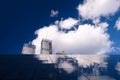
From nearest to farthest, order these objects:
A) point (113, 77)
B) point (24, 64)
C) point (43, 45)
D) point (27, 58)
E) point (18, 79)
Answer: point (18, 79) < point (113, 77) < point (24, 64) < point (27, 58) < point (43, 45)

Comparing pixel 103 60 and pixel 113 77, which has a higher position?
pixel 103 60

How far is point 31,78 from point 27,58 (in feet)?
11.2

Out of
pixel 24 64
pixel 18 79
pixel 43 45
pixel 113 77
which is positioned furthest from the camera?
pixel 43 45

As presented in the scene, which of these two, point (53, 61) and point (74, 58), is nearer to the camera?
point (53, 61)

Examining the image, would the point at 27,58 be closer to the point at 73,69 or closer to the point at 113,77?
the point at 73,69

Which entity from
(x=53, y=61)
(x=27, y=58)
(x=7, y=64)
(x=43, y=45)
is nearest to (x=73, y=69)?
(x=53, y=61)

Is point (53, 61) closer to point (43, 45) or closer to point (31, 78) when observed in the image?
point (31, 78)

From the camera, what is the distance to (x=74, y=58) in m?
17.4

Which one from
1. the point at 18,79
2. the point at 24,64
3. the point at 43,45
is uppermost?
the point at 43,45

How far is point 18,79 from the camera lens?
520 inches

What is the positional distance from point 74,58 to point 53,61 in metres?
2.32

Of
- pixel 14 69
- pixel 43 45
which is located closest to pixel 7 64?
pixel 14 69

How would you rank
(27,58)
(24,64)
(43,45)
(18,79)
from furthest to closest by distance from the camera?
1. (43,45)
2. (27,58)
3. (24,64)
4. (18,79)

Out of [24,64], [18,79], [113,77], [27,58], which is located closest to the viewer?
[18,79]
